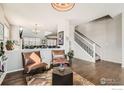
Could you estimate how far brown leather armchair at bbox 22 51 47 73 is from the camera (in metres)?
2.44

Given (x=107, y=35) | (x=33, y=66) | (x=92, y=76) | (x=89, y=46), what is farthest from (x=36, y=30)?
(x=107, y=35)

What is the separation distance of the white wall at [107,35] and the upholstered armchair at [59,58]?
1707 millimetres

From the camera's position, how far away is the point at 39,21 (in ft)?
6.65

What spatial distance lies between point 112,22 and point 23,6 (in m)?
3.64

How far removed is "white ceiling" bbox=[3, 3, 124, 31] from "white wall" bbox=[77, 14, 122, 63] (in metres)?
1.97

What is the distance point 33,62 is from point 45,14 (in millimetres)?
1150

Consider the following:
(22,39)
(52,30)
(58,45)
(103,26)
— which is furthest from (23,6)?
(103,26)

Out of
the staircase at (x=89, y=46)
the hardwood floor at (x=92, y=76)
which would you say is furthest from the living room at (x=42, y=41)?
the staircase at (x=89, y=46)

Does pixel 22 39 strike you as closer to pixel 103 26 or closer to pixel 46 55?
pixel 46 55

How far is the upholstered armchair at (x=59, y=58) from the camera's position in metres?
2.57

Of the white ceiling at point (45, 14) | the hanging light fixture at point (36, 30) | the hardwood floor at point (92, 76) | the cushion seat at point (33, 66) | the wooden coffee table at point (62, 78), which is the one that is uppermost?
the white ceiling at point (45, 14)

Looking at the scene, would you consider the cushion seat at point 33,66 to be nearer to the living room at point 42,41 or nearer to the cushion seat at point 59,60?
the living room at point 42,41
